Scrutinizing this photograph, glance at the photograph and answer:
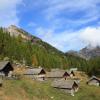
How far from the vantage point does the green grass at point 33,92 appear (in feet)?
211

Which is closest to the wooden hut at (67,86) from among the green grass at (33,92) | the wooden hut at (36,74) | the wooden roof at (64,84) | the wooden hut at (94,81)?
the wooden roof at (64,84)

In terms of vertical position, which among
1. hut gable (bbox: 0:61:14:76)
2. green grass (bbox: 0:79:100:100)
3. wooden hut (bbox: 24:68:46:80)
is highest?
hut gable (bbox: 0:61:14:76)

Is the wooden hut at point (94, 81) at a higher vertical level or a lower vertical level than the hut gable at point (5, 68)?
lower

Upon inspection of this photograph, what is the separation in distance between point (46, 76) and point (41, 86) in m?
25.1

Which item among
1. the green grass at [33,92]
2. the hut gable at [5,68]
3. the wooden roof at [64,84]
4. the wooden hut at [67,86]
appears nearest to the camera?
the green grass at [33,92]

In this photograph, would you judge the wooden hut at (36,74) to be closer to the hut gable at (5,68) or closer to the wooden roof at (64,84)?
the hut gable at (5,68)

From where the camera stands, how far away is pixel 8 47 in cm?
13138

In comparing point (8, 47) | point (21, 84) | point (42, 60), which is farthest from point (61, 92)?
point (42, 60)

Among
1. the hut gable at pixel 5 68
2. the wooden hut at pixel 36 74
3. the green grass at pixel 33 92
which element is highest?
the hut gable at pixel 5 68

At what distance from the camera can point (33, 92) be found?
70.3m

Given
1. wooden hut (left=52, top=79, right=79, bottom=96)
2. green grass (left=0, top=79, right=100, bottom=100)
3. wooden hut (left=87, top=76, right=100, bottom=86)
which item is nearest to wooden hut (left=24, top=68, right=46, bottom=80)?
wooden hut (left=52, top=79, right=79, bottom=96)

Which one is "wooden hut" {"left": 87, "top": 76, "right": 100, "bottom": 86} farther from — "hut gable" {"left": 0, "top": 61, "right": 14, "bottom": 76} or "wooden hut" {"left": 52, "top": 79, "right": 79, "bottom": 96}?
"hut gable" {"left": 0, "top": 61, "right": 14, "bottom": 76}

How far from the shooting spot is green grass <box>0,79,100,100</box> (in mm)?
64312

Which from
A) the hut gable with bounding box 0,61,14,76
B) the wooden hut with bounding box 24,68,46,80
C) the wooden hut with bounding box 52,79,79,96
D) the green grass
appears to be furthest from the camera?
the wooden hut with bounding box 24,68,46,80
